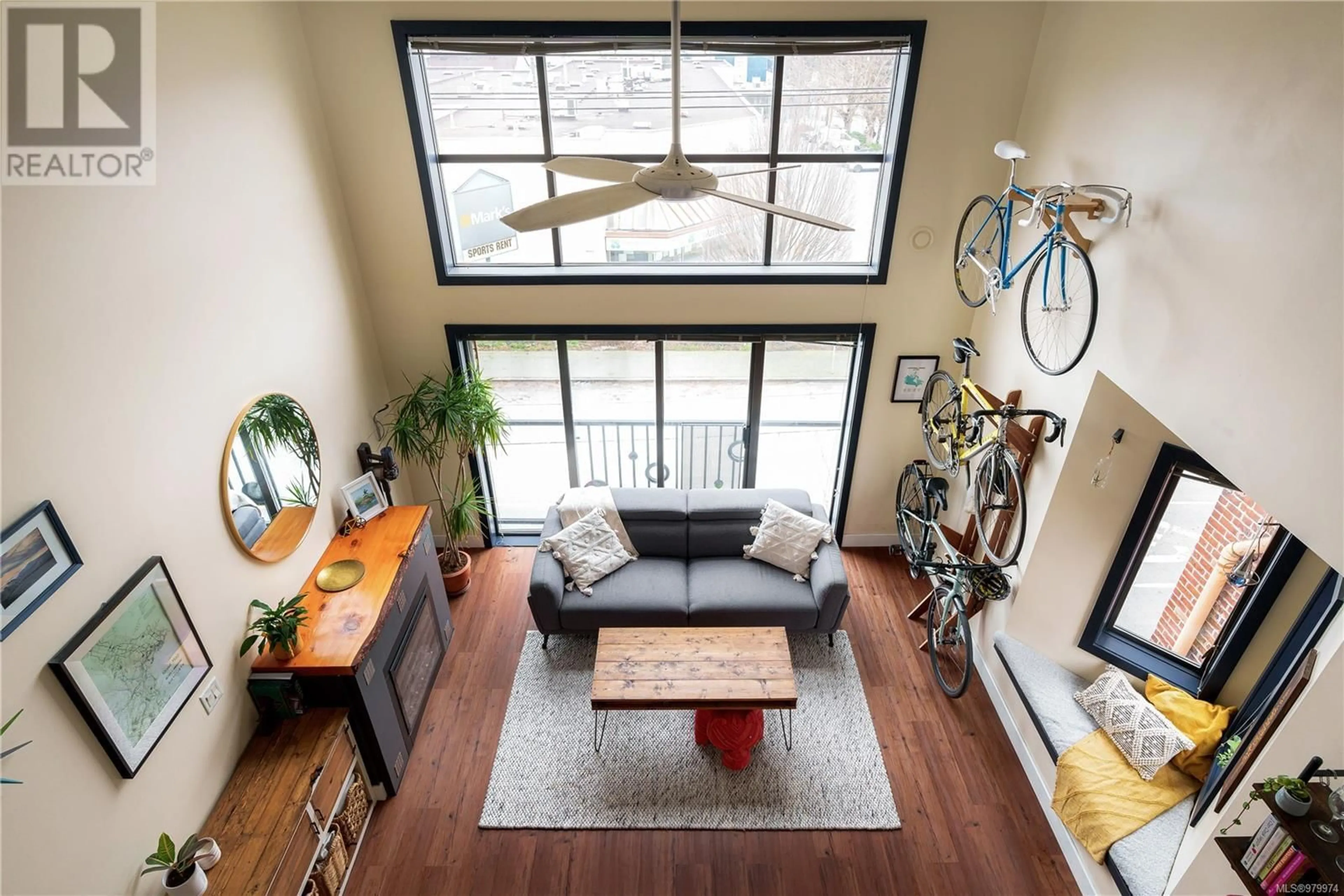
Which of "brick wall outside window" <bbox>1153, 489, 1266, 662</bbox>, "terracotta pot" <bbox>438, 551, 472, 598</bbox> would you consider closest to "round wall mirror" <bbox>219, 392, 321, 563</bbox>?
"terracotta pot" <bbox>438, 551, 472, 598</bbox>

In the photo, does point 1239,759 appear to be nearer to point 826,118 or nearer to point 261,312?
point 826,118

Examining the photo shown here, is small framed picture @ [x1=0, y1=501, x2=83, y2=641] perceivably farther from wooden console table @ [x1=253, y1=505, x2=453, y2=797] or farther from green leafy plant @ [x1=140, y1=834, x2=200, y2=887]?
wooden console table @ [x1=253, y1=505, x2=453, y2=797]

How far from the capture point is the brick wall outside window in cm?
316

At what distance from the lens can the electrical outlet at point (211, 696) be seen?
9.34 feet

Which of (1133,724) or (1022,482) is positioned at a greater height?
(1022,482)

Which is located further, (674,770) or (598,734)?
(598,734)

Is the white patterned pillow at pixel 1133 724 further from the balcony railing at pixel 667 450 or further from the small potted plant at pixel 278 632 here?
the small potted plant at pixel 278 632

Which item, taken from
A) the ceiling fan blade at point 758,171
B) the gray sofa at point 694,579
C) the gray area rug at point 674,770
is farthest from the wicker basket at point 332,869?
the ceiling fan blade at point 758,171

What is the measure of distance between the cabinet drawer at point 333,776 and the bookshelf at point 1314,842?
3553 millimetres

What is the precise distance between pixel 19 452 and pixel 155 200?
116cm

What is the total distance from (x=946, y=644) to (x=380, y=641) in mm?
3492

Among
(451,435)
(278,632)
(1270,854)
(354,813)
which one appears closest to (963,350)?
(1270,854)

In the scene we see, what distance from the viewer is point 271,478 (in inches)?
134

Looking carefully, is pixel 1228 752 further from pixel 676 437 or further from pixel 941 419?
pixel 676 437
